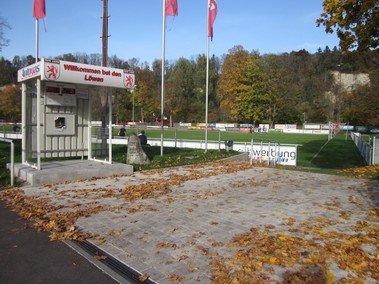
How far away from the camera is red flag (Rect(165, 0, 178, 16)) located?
1517 centimetres

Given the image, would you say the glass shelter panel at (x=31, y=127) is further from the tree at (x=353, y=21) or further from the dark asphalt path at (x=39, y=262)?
the tree at (x=353, y=21)

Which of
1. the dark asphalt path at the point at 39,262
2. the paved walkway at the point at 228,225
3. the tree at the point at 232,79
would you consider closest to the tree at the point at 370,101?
the tree at the point at 232,79

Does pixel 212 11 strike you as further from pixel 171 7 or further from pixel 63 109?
pixel 63 109

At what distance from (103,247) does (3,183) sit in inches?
213

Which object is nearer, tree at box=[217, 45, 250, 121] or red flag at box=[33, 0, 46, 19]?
red flag at box=[33, 0, 46, 19]

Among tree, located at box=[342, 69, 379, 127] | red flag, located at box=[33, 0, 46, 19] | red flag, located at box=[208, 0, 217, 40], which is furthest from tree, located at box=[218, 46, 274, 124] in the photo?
red flag, located at box=[33, 0, 46, 19]

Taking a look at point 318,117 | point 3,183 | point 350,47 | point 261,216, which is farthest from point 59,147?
point 318,117

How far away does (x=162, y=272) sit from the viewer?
12.5 ft

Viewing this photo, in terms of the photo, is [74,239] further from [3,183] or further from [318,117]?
[318,117]

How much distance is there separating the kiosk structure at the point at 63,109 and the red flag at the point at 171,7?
6.03 meters

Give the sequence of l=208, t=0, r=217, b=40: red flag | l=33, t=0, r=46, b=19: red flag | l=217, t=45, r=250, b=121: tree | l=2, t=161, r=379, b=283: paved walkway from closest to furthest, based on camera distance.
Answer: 1. l=2, t=161, r=379, b=283: paved walkway
2. l=33, t=0, r=46, b=19: red flag
3. l=208, t=0, r=217, b=40: red flag
4. l=217, t=45, r=250, b=121: tree

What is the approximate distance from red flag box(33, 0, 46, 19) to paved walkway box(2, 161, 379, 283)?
10372 mm

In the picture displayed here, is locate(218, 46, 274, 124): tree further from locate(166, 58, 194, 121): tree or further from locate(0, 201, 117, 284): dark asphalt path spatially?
locate(0, 201, 117, 284): dark asphalt path

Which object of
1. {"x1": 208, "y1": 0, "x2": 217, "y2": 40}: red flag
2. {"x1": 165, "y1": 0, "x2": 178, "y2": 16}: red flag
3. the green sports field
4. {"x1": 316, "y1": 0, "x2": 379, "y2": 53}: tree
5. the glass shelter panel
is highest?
{"x1": 208, "y1": 0, "x2": 217, "y2": 40}: red flag
